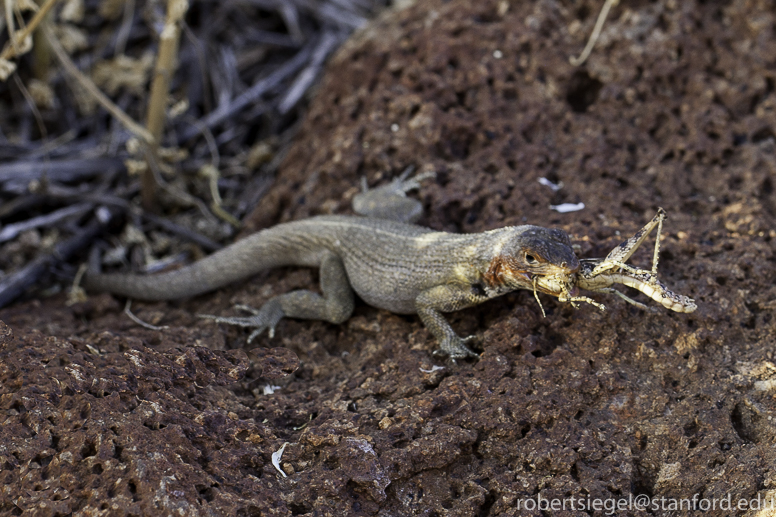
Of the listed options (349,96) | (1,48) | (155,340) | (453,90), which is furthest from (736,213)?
(1,48)

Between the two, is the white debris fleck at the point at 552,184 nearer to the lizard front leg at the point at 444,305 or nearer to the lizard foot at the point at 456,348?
the lizard front leg at the point at 444,305

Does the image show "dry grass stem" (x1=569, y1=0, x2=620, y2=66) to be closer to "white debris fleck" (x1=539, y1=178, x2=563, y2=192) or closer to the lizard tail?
"white debris fleck" (x1=539, y1=178, x2=563, y2=192)

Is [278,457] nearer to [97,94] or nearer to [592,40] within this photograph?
[97,94]

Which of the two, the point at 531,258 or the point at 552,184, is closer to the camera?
the point at 531,258

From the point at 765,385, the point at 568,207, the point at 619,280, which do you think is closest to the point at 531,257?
the point at 619,280

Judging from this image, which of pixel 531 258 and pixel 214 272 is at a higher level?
pixel 531 258

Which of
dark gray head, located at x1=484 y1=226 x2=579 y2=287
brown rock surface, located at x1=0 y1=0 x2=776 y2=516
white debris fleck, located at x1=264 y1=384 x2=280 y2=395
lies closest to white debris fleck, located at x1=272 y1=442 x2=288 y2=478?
brown rock surface, located at x1=0 y1=0 x2=776 y2=516

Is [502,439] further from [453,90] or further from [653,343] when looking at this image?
[453,90]
